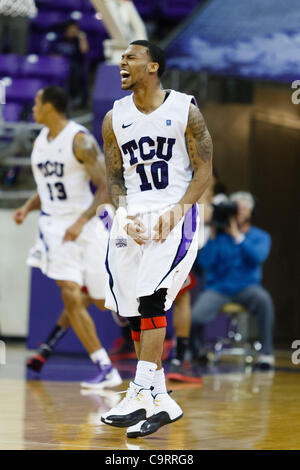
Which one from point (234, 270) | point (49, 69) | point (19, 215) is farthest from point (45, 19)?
point (19, 215)

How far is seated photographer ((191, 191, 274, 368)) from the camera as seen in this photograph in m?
8.84

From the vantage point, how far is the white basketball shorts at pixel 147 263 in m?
4.48

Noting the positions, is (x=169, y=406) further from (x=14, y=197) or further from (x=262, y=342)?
(x=14, y=197)

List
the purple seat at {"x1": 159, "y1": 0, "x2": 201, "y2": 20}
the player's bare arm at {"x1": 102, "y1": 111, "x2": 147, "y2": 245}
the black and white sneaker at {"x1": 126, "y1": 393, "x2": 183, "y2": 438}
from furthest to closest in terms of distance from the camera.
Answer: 1. the purple seat at {"x1": 159, "y1": 0, "x2": 201, "y2": 20}
2. the player's bare arm at {"x1": 102, "y1": 111, "x2": 147, "y2": 245}
3. the black and white sneaker at {"x1": 126, "y1": 393, "x2": 183, "y2": 438}

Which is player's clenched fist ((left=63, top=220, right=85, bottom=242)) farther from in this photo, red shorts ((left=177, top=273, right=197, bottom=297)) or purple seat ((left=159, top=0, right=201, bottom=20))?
purple seat ((left=159, top=0, right=201, bottom=20))

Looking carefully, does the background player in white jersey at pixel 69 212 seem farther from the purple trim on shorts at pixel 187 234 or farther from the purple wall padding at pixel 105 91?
the purple trim on shorts at pixel 187 234

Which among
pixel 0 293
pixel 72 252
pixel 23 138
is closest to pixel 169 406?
pixel 72 252

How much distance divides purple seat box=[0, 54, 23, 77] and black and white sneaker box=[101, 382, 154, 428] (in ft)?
33.2

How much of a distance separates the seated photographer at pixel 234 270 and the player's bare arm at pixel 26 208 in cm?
216

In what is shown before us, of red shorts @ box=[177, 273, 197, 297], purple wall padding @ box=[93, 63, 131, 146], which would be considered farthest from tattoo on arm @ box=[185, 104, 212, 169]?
purple wall padding @ box=[93, 63, 131, 146]

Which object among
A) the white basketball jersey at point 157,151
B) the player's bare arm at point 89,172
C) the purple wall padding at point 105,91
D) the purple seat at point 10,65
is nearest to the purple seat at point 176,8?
the purple seat at point 10,65

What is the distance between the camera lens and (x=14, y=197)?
11.2 meters

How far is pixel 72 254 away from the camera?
6.91 m

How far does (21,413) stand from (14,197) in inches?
250
